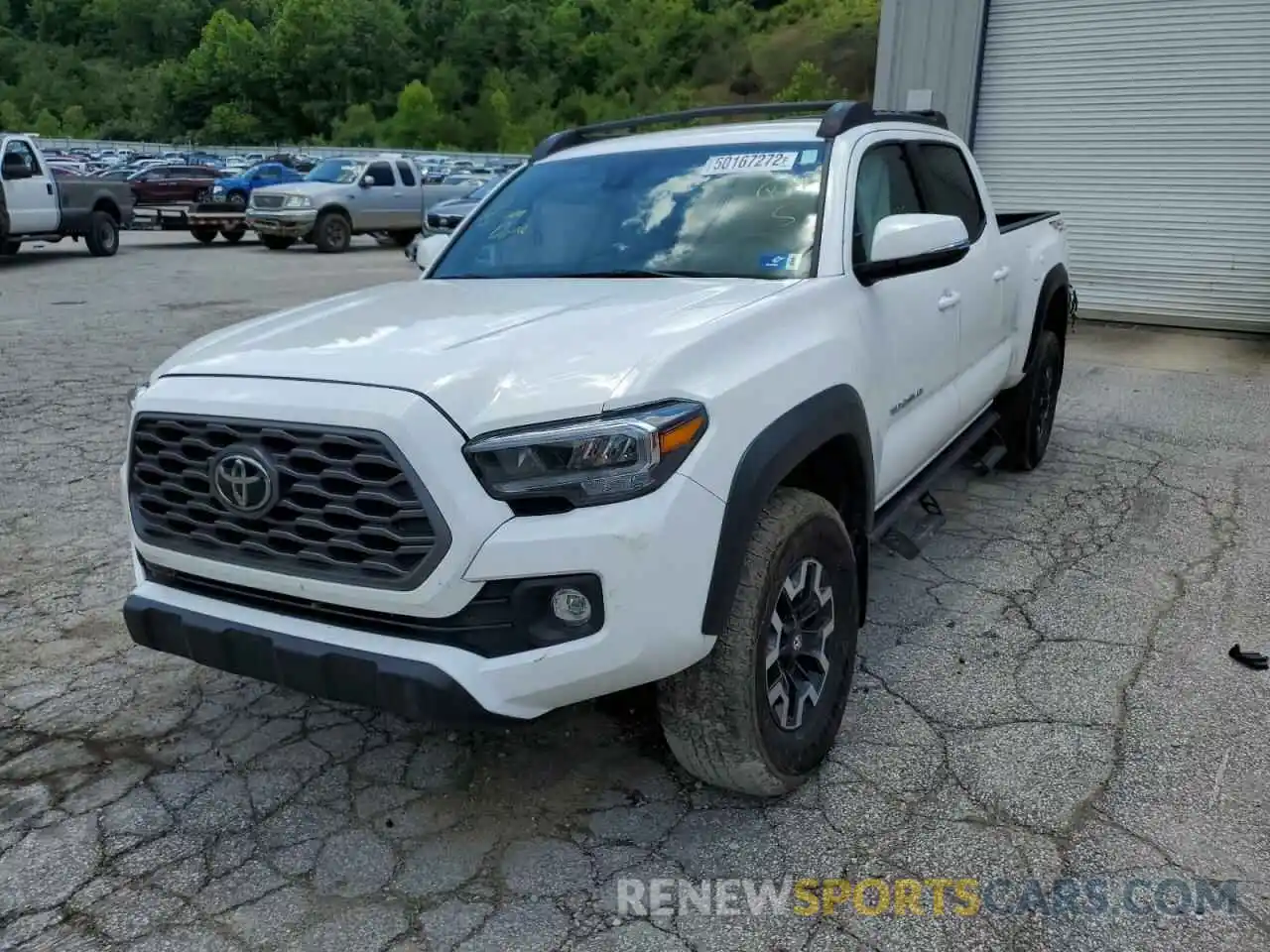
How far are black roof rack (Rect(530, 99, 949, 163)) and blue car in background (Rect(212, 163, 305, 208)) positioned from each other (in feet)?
61.8

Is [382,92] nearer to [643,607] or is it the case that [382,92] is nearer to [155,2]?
[155,2]

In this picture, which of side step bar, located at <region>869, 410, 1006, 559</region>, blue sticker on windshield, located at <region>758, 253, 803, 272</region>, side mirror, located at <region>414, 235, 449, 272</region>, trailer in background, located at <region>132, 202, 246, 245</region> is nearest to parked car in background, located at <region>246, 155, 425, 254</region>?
trailer in background, located at <region>132, 202, 246, 245</region>

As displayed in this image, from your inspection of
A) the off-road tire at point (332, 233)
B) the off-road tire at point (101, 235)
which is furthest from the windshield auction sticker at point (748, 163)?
the off-road tire at point (332, 233)

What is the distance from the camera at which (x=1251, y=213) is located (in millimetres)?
9867

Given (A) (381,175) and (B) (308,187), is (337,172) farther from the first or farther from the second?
(B) (308,187)

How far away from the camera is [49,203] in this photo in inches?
623

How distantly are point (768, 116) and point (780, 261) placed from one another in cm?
114

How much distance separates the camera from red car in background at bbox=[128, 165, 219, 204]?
77.9 ft

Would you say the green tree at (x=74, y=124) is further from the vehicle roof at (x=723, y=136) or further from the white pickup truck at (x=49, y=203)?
the vehicle roof at (x=723, y=136)

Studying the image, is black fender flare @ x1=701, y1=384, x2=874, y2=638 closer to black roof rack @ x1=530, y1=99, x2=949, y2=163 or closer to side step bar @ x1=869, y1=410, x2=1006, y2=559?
side step bar @ x1=869, y1=410, x2=1006, y2=559

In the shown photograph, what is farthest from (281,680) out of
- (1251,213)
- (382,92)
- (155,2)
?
(155,2)

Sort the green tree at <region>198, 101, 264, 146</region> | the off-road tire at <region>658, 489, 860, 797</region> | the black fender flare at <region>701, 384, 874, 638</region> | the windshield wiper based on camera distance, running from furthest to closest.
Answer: the green tree at <region>198, 101, 264, 146</region> → the windshield wiper → the off-road tire at <region>658, 489, 860, 797</region> → the black fender flare at <region>701, 384, 874, 638</region>

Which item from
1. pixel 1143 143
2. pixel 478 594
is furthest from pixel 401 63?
pixel 478 594

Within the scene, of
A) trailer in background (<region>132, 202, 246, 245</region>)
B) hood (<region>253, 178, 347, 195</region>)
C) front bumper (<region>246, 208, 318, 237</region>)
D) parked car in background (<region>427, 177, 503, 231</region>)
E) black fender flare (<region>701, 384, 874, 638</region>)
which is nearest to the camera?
black fender flare (<region>701, 384, 874, 638</region>)
